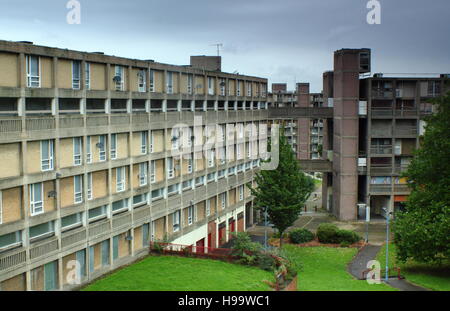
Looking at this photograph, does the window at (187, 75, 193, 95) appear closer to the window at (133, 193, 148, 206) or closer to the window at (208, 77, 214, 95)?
the window at (208, 77, 214, 95)

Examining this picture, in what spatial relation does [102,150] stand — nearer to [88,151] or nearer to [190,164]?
[88,151]

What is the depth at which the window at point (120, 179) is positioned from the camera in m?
37.9

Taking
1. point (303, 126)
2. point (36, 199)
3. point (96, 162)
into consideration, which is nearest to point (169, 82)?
point (96, 162)

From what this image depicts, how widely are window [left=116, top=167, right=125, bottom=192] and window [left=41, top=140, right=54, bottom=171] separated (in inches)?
268

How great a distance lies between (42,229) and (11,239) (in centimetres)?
232

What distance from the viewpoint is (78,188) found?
111 ft

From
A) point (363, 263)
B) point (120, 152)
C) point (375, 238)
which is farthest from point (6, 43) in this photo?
point (375, 238)

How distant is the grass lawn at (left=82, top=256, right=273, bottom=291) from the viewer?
3244cm

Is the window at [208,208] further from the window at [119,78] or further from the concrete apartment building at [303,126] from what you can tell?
the concrete apartment building at [303,126]

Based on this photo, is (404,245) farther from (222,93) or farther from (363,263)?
(222,93)

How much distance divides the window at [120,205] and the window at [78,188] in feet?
12.6

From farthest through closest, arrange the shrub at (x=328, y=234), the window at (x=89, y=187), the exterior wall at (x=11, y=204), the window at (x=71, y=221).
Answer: the shrub at (x=328, y=234), the window at (x=89, y=187), the window at (x=71, y=221), the exterior wall at (x=11, y=204)

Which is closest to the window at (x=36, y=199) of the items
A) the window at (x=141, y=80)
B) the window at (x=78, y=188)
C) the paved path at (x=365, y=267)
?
the window at (x=78, y=188)

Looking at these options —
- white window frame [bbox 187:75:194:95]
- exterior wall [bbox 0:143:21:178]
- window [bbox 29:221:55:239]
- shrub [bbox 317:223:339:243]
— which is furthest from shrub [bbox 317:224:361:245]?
exterior wall [bbox 0:143:21:178]
